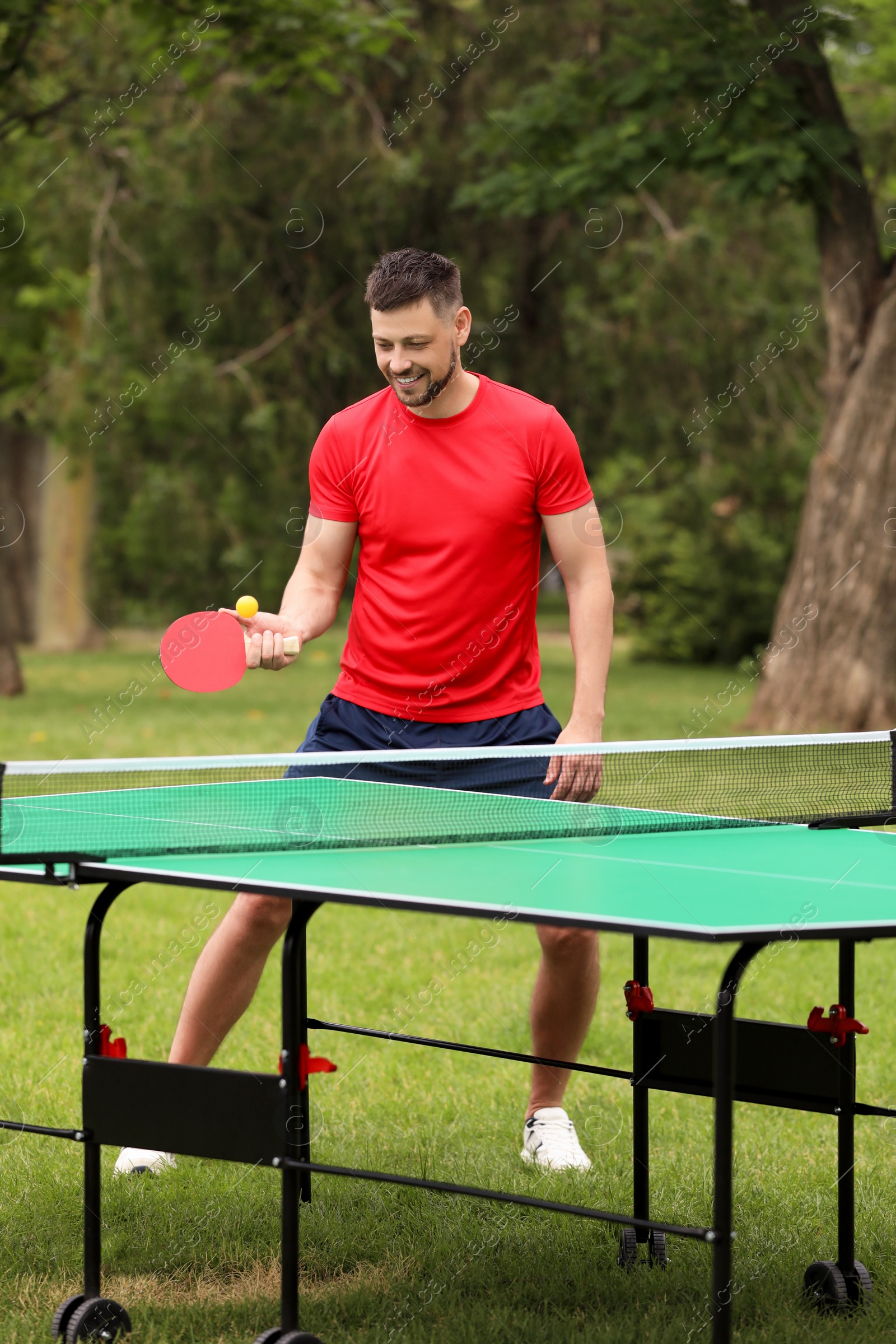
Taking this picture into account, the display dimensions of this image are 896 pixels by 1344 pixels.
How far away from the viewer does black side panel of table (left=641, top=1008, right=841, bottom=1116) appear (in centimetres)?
346

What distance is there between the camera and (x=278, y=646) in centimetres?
375

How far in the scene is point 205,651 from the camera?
3531mm

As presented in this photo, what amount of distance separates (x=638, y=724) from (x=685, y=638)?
370 inches

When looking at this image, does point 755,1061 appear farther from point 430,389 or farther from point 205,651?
point 430,389

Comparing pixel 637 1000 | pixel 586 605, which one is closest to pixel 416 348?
pixel 586 605

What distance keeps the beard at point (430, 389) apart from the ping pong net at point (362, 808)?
2.93 ft

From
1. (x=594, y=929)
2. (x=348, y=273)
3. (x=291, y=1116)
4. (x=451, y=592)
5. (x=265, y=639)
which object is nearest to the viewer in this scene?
(x=594, y=929)

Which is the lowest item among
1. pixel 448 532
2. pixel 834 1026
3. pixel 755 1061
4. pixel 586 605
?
pixel 755 1061

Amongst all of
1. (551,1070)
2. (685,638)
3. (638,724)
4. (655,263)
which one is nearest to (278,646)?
(551,1070)

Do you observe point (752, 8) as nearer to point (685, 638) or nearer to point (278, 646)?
point (278, 646)

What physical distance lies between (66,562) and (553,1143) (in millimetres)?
22569

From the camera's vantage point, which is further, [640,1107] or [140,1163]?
[140,1163]

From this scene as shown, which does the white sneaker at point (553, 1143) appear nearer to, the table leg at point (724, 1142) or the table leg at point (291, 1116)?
the table leg at point (291, 1116)

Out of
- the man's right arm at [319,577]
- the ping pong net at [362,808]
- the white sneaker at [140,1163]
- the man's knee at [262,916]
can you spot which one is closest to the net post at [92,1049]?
the ping pong net at [362,808]
